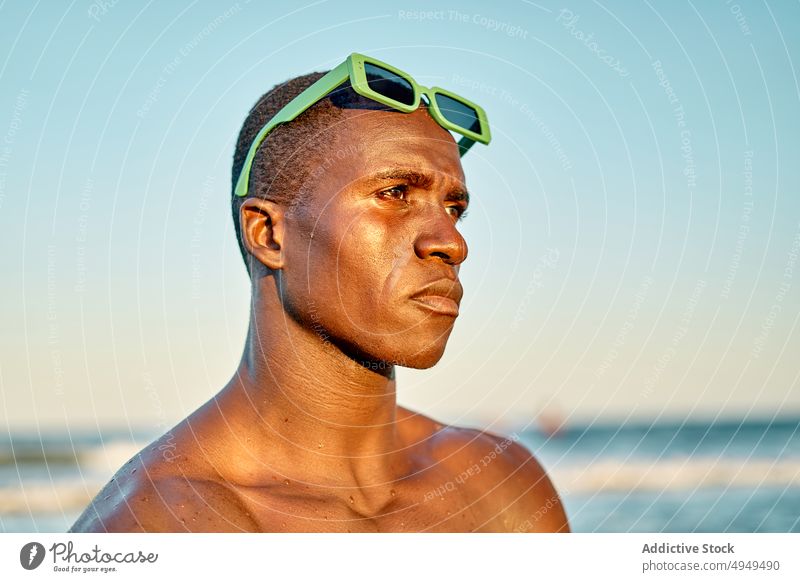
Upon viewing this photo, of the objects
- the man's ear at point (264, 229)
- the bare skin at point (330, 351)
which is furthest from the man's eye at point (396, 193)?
the man's ear at point (264, 229)

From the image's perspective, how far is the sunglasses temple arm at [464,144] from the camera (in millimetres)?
4043

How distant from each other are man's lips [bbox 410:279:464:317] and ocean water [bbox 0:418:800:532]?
23.9 ft

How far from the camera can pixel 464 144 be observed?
13.3 feet

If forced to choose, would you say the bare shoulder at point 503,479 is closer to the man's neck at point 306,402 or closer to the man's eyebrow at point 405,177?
the man's neck at point 306,402

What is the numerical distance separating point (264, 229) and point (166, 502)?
105 cm

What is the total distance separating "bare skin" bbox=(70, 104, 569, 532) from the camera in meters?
3.32

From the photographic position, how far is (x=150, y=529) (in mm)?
3170

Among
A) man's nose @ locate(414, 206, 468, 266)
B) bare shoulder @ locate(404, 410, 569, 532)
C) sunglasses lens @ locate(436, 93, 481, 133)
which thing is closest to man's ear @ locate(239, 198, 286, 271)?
man's nose @ locate(414, 206, 468, 266)

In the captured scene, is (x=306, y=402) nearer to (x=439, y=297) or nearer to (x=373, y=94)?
(x=439, y=297)

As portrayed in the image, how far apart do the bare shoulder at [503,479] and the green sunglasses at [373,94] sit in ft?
4.29
